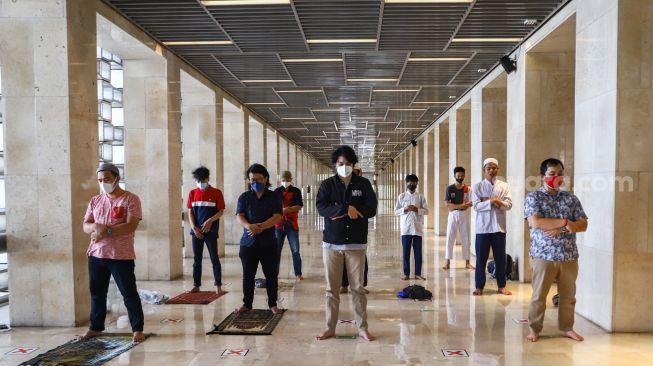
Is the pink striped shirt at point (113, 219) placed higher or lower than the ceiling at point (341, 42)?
lower

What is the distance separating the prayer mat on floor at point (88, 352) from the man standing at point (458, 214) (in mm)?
5686

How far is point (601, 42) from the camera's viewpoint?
5.77m

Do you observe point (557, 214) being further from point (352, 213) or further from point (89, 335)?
point (89, 335)

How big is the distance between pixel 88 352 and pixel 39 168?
2166mm

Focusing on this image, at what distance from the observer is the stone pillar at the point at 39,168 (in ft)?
19.0

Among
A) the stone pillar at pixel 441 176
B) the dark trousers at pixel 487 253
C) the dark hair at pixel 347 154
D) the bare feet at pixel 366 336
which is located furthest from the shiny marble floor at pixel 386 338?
the stone pillar at pixel 441 176

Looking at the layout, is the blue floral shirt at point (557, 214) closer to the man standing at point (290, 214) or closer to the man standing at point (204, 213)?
the man standing at point (290, 214)

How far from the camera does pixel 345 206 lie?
16.8 ft

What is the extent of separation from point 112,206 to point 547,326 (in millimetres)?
4557

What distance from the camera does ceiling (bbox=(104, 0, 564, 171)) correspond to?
689cm

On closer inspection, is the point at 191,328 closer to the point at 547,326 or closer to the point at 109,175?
the point at 109,175

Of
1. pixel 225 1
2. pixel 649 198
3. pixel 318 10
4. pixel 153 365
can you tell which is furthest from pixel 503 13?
pixel 153 365

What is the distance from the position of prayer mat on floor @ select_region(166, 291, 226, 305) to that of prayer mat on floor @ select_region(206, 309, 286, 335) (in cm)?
92

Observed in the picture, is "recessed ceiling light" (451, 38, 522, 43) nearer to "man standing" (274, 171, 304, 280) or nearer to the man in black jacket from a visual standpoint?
"man standing" (274, 171, 304, 280)
